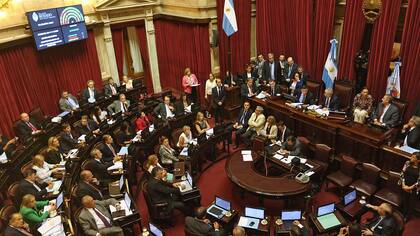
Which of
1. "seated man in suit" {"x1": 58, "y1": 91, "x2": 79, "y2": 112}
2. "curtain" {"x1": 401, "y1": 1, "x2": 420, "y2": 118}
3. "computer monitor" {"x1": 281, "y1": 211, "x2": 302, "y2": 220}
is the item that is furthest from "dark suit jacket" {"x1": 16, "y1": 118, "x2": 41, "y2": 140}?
"curtain" {"x1": 401, "y1": 1, "x2": 420, "y2": 118}

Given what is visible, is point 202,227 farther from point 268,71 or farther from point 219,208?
point 268,71

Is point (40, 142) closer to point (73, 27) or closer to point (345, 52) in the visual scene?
point (73, 27)

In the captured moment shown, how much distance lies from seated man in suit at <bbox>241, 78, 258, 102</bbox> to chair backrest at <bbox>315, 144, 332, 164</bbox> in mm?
3292

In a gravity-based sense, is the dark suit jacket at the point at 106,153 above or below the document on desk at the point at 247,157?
above

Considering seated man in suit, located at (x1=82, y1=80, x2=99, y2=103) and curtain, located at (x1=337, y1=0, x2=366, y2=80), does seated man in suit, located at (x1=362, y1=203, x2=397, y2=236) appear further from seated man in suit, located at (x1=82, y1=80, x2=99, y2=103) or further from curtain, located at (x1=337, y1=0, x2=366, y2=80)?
seated man in suit, located at (x1=82, y1=80, x2=99, y2=103)

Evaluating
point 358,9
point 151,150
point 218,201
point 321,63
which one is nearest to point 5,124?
point 151,150

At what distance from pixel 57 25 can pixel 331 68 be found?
8058mm

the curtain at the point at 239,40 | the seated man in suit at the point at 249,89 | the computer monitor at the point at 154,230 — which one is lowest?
the computer monitor at the point at 154,230

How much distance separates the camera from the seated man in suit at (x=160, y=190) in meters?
6.29

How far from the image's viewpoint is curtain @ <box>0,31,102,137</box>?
9.07m

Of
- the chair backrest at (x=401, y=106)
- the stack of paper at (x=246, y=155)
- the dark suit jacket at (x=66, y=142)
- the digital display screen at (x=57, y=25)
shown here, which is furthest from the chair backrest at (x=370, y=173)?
the digital display screen at (x=57, y=25)

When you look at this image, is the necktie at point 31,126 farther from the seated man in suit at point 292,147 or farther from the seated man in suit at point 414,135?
the seated man in suit at point 414,135

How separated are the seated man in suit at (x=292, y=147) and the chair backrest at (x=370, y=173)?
135 centimetres

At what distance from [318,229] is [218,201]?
1767mm
